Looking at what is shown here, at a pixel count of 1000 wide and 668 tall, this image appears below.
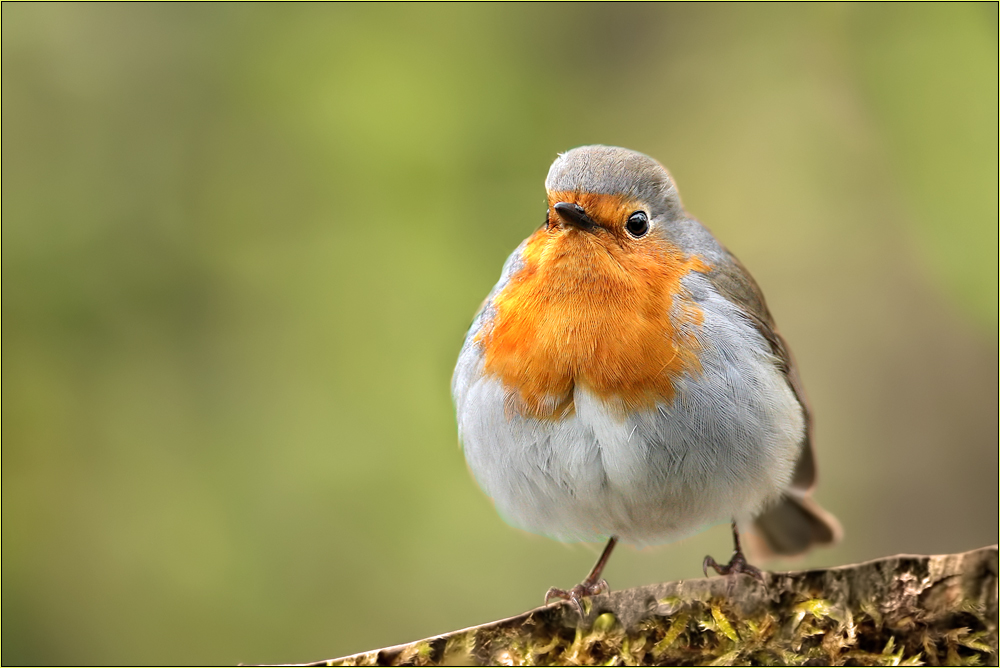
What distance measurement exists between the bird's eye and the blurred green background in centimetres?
187

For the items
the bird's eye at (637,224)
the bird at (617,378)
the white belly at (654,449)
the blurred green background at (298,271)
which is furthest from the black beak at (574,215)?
the blurred green background at (298,271)

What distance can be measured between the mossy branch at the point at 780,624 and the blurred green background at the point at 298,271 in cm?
260

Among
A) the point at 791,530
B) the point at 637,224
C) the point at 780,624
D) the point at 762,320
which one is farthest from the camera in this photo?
the point at 791,530

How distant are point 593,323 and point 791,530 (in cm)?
199

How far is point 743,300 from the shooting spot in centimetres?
390

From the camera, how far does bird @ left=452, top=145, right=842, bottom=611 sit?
3404 mm

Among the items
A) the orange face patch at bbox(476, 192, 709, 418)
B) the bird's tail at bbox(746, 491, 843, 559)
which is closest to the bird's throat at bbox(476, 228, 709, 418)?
the orange face patch at bbox(476, 192, 709, 418)

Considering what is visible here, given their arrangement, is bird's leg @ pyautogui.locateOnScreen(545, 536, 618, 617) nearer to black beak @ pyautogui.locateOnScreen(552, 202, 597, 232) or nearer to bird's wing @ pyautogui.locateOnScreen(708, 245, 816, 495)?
bird's wing @ pyautogui.locateOnScreen(708, 245, 816, 495)

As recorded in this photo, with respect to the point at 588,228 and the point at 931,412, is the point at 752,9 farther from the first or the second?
the point at 588,228

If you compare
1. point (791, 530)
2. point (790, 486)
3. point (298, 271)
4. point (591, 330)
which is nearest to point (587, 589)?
point (591, 330)

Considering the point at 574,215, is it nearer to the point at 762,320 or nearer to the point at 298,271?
the point at 762,320

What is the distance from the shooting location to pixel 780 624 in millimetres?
3018

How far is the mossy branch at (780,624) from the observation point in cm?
283

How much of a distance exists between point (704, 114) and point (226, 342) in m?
3.57
